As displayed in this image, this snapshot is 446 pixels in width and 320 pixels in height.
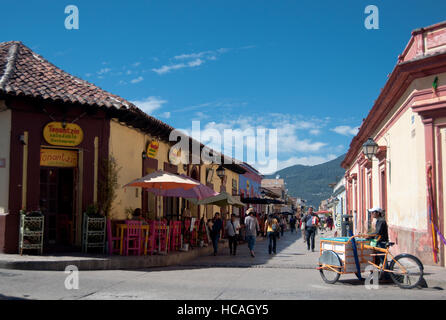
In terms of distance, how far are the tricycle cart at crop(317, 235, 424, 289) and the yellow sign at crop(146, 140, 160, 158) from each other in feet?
27.6

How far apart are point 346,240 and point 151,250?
5.76 meters

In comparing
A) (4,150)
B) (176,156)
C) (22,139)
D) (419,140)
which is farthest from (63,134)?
(419,140)

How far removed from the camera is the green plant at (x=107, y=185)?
43.7 feet

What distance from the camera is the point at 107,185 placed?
44.0ft

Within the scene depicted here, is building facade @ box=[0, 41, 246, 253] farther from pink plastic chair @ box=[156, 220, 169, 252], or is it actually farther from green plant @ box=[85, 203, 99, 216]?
pink plastic chair @ box=[156, 220, 169, 252]

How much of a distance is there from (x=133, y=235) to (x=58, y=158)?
2924 mm

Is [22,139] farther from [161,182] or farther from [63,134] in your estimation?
[161,182]

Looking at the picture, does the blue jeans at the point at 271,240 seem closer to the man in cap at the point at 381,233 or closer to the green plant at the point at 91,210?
the green plant at the point at 91,210

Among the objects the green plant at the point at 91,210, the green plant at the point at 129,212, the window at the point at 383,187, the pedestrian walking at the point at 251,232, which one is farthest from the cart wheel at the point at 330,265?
the window at the point at 383,187

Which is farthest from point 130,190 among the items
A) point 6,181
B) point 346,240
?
point 346,240

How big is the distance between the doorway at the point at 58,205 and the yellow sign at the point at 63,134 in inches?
30.6

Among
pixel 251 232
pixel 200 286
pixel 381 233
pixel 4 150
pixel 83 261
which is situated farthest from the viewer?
pixel 251 232

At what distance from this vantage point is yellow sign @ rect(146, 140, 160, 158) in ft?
55.0

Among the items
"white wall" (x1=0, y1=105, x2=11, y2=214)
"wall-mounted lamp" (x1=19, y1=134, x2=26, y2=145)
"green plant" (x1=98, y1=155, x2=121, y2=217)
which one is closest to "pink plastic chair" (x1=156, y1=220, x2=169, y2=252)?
"green plant" (x1=98, y1=155, x2=121, y2=217)
